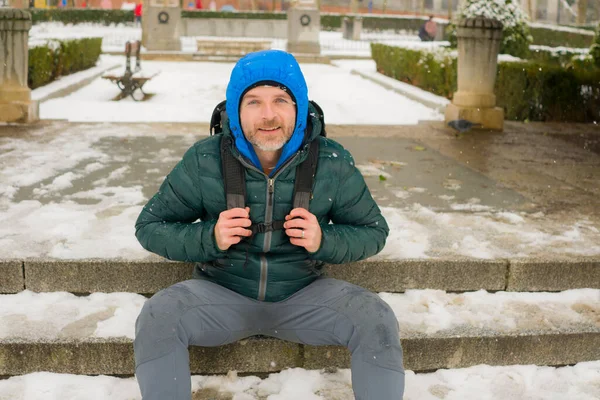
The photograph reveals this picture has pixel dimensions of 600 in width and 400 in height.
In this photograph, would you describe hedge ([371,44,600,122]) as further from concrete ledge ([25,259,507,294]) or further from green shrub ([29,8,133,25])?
green shrub ([29,8,133,25])

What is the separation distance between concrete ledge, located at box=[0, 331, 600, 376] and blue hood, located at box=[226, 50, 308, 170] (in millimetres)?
908

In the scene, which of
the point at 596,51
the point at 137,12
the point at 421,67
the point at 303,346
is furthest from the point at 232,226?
the point at 137,12

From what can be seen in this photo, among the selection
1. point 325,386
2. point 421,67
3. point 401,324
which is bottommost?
point 325,386

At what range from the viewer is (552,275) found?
3.89m

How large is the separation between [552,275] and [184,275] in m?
1.98

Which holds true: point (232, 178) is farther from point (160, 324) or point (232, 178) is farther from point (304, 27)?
point (304, 27)

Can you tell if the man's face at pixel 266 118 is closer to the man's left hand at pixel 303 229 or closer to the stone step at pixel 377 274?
the man's left hand at pixel 303 229

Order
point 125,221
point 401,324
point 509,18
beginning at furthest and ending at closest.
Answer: point 509,18 → point 125,221 → point 401,324

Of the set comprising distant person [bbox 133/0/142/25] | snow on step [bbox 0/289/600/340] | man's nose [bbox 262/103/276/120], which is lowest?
snow on step [bbox 0/289/600/340]

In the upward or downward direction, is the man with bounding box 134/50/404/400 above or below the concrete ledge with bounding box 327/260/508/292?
above

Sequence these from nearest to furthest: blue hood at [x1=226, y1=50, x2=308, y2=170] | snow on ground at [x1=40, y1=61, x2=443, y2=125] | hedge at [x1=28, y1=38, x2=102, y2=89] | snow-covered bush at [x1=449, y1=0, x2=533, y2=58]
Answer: blue hood at [x1=226, y1=50, x2=308, y2=170] → snow on ground at [x1=40, y1=61, x2=443, y2=125] → hedge at [x1=28, y1=38, x2=102, y2=89] → snow-covered bush at [x1=449, y1=0, x2=533, y2=58]

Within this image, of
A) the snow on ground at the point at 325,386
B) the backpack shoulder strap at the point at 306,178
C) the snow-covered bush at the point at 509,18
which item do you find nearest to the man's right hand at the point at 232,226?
the backpack shoulder strap at the point at 306,178

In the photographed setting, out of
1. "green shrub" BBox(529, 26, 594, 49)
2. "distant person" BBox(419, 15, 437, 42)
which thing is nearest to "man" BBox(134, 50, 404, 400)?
"green shrub" BBox(529, 26, 594, 49)

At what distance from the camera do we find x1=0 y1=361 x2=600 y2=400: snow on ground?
3.12 meters
